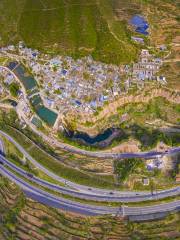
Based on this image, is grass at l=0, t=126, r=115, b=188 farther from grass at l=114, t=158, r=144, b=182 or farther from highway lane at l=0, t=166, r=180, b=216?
highway lane at l=0, t=166, r=180, b=216

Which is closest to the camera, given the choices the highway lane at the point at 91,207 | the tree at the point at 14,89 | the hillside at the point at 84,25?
the highway lane at the point at 91,207

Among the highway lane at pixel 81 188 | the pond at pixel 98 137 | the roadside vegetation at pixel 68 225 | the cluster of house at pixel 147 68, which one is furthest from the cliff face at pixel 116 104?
the roadside vegetation at pixel 68 225

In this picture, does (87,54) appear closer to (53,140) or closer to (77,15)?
(77,15)

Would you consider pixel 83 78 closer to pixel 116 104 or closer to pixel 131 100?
pixel 116 104

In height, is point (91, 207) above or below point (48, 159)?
below

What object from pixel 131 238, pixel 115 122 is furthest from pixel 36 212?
pixel 115 122

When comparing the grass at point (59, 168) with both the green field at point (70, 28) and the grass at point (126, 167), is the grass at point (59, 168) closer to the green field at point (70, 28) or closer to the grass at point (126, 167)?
the grass at point (126, 167)

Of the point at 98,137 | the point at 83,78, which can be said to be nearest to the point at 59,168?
the point at 98,137

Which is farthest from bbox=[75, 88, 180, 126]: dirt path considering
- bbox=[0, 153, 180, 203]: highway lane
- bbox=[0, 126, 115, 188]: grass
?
bbox=[0, 153, 180, 203]: highway lane
